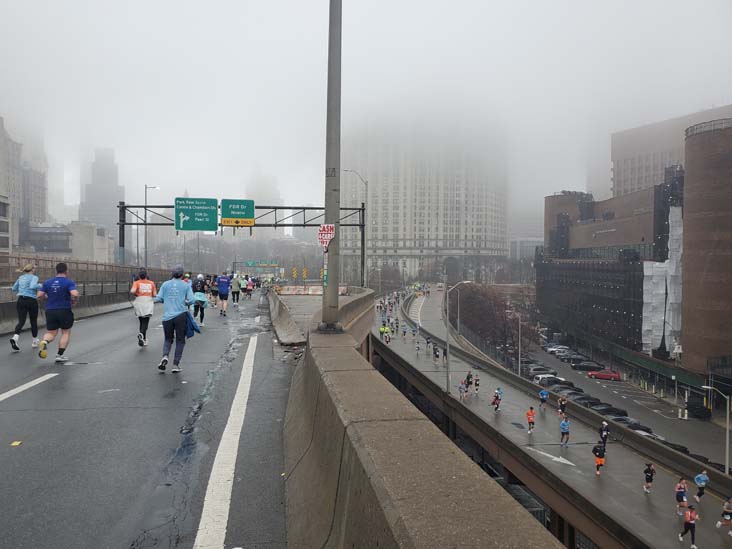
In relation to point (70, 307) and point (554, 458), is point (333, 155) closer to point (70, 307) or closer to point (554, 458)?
point (70, 307)

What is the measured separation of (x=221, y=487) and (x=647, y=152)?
171 m

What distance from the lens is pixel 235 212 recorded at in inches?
1293

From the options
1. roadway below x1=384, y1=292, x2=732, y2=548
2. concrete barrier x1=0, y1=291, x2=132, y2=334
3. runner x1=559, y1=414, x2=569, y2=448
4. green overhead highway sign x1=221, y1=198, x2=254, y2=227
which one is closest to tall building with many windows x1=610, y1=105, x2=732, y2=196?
roadway below x1=384, y1=292, x2=732, y2=548

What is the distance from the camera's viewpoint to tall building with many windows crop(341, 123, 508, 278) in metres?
180

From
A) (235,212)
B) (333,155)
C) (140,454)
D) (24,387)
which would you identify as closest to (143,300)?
(24,387)

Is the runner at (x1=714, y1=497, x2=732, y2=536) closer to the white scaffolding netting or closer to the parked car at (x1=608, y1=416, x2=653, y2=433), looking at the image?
the parked car at (x1=608, y1=416, x2=653, y2=433)

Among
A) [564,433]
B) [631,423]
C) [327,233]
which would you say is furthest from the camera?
[631,423]

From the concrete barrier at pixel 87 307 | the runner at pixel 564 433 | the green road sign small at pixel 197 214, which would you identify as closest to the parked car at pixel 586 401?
the runner at pixel 564 433

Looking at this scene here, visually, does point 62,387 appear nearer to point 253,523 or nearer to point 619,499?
point 253,523

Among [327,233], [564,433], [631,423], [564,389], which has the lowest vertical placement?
[564,389]

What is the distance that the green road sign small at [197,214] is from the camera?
108 ft

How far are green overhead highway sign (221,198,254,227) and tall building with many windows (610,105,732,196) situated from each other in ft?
438

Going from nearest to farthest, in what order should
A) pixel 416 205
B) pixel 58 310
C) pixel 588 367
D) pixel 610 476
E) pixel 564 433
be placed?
pixel 58 310, pixel 610 476, pixel 564 433, pixel 588 367, pixel 416 205

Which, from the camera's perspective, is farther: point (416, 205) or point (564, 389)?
point (416, 205)
